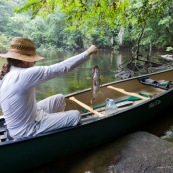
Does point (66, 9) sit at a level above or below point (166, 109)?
above

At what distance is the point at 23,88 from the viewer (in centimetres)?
272

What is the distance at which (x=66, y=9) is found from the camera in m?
4.67

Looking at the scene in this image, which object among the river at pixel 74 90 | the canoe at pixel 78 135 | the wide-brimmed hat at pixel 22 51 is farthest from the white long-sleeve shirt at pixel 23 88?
the river at pixel 74 90

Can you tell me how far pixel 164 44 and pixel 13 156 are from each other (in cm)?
1875

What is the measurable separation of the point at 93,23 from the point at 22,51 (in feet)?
10.7

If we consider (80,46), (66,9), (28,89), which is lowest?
(80,46)

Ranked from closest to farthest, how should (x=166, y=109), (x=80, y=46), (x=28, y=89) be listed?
(x=28, y=89) → (x=166, y=109) → (x=80, y=46)

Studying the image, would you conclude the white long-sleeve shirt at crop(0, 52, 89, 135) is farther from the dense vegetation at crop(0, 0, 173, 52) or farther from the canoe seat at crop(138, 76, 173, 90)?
the canoe seat at crop(138, 76, 173, 90)

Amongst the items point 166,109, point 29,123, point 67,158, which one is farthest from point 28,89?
point 166,109

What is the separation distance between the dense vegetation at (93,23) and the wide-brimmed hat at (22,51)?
1568 millimetres

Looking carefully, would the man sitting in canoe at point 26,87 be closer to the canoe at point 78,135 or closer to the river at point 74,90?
the canoe at point 78,135

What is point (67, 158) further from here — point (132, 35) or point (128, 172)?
point (132, 35)

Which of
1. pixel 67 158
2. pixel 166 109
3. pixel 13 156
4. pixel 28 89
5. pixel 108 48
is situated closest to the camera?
pixel 28 89

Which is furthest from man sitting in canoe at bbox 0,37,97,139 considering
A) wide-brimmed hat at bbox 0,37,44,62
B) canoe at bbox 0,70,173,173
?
canoe at bbox 0,70,173,173
